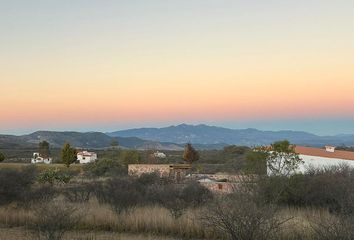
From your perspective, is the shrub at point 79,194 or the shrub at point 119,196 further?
the shrub at point 79,194

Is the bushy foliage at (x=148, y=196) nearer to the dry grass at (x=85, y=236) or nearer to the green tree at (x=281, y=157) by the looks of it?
the dry grass at (x=85, y=236)

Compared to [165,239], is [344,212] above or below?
above

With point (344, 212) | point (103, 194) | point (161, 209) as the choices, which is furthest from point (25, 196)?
point (344, 212)

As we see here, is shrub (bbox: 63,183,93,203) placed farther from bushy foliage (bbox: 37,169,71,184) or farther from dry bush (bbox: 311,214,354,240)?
dry bush (bbox: 311,214,354,240)

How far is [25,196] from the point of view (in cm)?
2166

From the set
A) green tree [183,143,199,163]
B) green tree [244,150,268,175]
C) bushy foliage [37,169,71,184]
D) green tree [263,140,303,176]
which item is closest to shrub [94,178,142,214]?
green tree [244,150,268,175]

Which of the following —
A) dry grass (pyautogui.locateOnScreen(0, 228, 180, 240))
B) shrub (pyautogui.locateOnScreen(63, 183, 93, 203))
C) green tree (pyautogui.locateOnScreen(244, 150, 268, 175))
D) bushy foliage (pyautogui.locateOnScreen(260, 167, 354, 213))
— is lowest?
dry grass (pyautogui.locateOnScreen(0, 228, 180, 240))

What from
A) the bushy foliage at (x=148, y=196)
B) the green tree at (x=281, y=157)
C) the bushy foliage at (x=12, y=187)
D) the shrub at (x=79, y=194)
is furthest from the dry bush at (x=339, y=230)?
the green tree at (x=281, y=157)

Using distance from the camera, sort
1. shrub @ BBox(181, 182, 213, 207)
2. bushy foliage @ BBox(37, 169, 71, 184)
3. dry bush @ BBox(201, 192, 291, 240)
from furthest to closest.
Answer: bushy foliage @ BBox(37, 169, 71, 184), shrub @ BBox(181, 182, 213, 207), dry bush @ BBox(201, 192, 291, 240)

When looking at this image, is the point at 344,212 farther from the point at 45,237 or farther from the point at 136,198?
the point at 136,198

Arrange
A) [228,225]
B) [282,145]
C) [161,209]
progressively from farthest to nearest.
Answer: [282,145]
[161,209]
[228,225]

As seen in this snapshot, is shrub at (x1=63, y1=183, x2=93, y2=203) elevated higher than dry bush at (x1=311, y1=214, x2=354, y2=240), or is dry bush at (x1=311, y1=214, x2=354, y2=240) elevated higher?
dry bush at (x1=311, y1=214, x2=354, y2=240)

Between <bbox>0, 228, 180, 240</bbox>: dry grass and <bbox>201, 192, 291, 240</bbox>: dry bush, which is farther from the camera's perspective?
<bbox>0, 228, 180, 240</bbox>: dry grass

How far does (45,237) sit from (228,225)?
4.86 m
